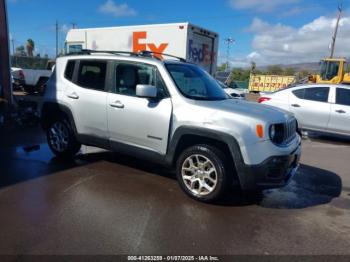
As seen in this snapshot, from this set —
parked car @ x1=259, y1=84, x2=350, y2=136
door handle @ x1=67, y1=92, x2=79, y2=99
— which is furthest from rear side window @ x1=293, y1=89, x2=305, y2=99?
door handle @ x1=67, y1=92, x2=79, y2=99

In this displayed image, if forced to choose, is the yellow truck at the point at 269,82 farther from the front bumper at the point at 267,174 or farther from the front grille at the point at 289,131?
the front bumper at the point at 267,174

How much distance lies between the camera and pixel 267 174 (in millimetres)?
4176

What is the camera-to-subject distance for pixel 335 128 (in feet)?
30.3

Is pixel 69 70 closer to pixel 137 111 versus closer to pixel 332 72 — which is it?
pixel 137 111

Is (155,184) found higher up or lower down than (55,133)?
lower down

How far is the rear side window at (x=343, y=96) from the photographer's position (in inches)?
365

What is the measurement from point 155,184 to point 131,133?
0.87 meters

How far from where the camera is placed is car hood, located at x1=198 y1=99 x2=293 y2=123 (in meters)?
4.25

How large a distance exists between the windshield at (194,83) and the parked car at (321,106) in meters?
4.99

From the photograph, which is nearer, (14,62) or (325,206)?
(325,206)

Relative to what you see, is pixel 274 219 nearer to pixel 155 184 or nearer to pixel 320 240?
pixel 320 240

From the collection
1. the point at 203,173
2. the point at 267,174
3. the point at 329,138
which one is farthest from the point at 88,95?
the point at 329,138

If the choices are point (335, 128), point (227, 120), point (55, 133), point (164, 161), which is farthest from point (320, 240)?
point (335, 128)

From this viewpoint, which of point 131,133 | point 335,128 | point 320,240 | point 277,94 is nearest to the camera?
point 320,240
